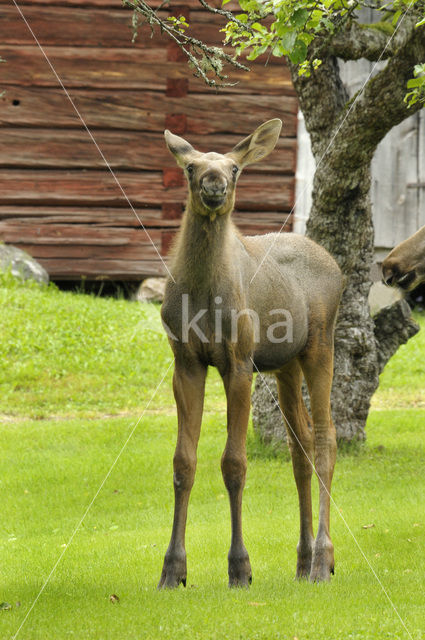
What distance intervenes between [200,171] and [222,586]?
2371mm

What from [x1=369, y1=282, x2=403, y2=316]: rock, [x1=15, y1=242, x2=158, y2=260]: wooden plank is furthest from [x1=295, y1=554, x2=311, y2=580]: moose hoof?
[x1=15, y1=242, x2=158, y2=260]: wooden plank

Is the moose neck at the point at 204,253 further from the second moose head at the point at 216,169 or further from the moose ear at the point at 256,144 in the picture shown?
the moose ear at the point at 256,144

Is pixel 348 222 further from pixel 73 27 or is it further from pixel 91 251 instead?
pixel 73 27

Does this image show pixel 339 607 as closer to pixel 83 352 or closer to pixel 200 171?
pixel 200 171

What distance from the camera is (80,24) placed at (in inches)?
625

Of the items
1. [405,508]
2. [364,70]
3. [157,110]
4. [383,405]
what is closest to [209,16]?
[157,110]

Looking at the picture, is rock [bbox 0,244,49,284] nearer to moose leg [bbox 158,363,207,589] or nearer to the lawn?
the lawn

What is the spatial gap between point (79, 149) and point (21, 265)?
95.4 inches

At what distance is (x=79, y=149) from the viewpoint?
16109 mm

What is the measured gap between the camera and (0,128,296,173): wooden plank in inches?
631

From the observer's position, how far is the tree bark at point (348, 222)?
843 centimetres

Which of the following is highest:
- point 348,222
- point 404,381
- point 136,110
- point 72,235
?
point 348,222

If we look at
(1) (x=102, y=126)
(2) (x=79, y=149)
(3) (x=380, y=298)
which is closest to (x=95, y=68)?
(1) (x=102, y=126)

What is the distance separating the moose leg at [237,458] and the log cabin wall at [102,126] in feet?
37.3
